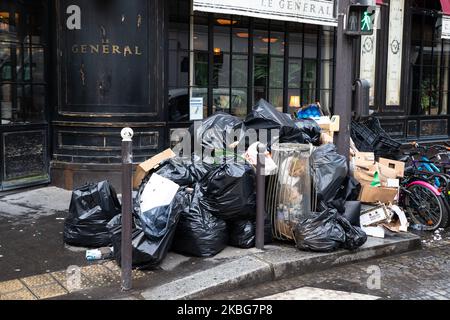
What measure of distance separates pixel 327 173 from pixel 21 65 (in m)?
4.72

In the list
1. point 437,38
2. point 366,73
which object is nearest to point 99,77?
point 366,73

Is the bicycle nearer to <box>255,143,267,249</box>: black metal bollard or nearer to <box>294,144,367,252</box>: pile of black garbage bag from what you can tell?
<box>294,144,367,252</box>: pile of black garbage bag

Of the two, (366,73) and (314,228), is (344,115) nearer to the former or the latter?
(314,228)

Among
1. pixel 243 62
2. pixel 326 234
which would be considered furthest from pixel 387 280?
pixel 243 62

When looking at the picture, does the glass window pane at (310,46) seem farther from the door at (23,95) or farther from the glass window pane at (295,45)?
the door at (23,95)

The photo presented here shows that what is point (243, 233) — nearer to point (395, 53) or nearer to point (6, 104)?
point (6, 104)

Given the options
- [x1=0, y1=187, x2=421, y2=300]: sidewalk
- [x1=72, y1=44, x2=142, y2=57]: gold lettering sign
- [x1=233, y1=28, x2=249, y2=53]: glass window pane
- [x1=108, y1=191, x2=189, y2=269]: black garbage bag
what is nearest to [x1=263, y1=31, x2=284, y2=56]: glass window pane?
[x1=233, y1=28, x2=249, y2=53]: glass window pane

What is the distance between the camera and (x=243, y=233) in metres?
5.42

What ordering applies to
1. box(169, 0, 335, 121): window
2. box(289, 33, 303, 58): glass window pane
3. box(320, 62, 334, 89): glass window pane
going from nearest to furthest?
box(169, 0, 335, 121): window
box(289, 33, 303, 58): glass window pane
box(320, 62, 334, 89): glass window pane

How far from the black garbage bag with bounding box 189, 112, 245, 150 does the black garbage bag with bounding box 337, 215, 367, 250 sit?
1.62 meters

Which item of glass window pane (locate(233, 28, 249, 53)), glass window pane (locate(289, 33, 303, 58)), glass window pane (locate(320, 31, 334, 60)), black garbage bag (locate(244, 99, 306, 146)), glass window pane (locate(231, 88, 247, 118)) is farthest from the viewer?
glass window pane (locate(320, 31, 334, 60))

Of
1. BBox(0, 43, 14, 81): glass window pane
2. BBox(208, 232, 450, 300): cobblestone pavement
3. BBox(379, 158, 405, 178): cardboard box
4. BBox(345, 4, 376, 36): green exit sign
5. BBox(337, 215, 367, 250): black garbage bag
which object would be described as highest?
BBox(345, 4, 376, 36): green exit sign

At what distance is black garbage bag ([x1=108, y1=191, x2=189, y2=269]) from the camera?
186 inches

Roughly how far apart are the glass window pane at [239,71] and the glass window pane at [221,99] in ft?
0.82
